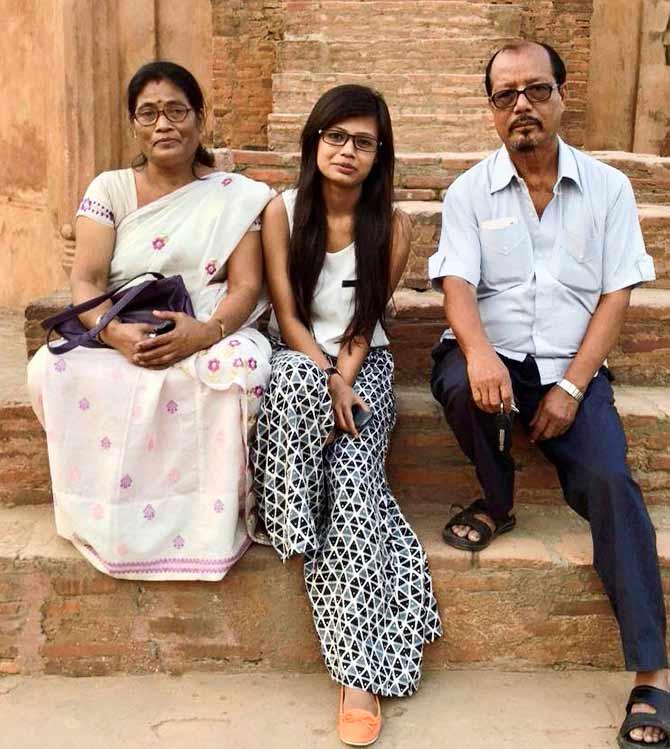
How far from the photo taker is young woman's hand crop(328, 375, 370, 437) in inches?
105

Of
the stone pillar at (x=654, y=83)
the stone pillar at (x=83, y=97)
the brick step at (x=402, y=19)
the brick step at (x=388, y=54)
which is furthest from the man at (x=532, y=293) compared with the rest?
the stone pillar at (x=654, y=83)

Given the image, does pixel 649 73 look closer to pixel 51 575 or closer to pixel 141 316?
pixel 141 316

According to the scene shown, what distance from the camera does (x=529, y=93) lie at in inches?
107

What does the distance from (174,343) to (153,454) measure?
322mm

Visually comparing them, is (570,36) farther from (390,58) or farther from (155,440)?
(155,440)

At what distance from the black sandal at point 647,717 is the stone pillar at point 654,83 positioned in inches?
235

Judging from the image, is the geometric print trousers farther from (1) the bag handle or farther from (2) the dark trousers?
(1) the bag handle

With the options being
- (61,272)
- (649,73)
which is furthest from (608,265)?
(649,73)

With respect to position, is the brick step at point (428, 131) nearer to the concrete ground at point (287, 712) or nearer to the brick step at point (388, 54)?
the brick step at point (388, 54)

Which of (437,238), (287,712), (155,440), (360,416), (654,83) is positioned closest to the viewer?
(287,712)

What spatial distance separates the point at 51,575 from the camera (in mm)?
2682

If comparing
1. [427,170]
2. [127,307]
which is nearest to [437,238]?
[427,170]

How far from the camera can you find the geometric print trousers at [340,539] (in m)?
2.51

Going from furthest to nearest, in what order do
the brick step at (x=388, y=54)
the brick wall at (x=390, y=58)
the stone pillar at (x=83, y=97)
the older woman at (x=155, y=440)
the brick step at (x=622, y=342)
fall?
the brick step at (x=388, y=54) < the brick wall at (x=390, y=58) < the stone pillar at (x=83, y=97) < the brick step at (x=622, y=342) < the older woman at (x=155, y=440)
